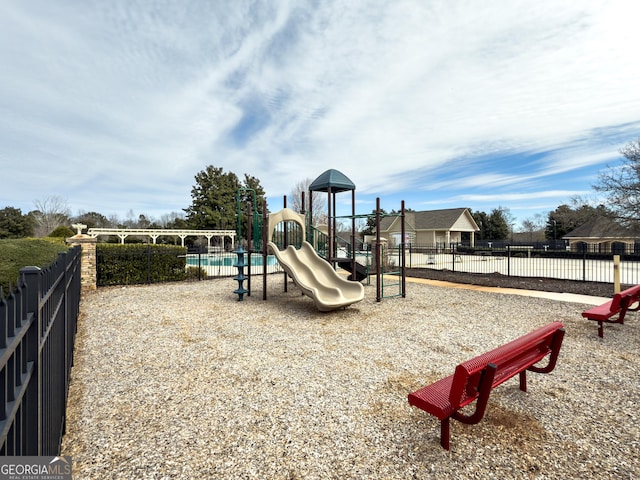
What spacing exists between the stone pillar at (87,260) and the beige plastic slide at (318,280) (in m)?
5.80

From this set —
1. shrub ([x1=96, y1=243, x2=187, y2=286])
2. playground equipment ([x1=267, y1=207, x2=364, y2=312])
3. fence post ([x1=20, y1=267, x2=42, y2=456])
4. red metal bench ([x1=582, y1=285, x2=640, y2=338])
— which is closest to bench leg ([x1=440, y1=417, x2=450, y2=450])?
fence post ([x1=20, y1=267, x2=42, y2=456])

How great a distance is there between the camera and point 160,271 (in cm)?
1138

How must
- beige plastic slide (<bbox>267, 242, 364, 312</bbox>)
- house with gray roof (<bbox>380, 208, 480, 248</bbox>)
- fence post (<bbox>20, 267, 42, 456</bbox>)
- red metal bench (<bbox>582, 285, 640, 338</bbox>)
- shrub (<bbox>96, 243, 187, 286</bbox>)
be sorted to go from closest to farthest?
fence post (<bbox>20, 267, 42, 456</bbox>) < red metal bench (<bbox>582, 285, 640, 338</bbox>) < beige plastic slide (<bbox>267, 242, 364, 312</bbox>) < shrub (<bbox>96, 243, 187, 286</bbox>) < house with gray roof (<bbox>380, 208, 480, 248</bbox>)

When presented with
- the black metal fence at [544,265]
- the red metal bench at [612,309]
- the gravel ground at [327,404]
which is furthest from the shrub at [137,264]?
the red metal bench at [612,309]

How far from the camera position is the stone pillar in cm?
948

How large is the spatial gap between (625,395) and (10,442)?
4.87 m

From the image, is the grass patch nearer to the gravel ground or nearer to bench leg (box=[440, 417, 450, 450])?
the gravel ground

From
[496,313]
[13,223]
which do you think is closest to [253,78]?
[496,313]

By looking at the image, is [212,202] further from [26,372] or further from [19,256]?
[26,372]

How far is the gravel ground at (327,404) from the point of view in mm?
2283

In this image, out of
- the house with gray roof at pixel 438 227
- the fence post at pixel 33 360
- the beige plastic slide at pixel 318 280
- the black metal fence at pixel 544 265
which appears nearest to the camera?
the fence post at pixel 33 360

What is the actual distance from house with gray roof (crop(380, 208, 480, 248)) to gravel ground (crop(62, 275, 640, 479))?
93.0ft

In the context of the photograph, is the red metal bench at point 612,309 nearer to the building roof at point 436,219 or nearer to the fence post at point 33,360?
the fence post at point 33,360

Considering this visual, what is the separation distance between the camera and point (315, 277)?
7.59 metres
